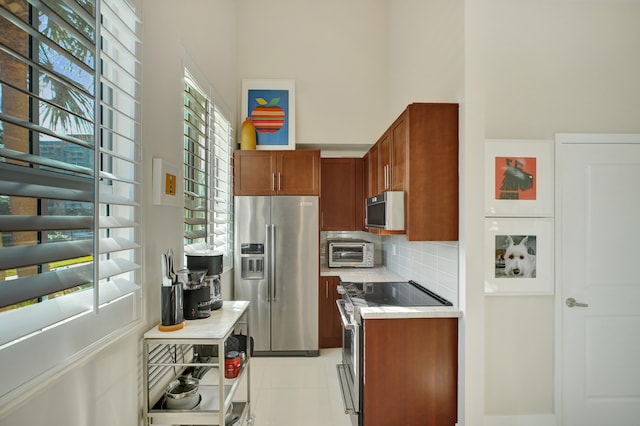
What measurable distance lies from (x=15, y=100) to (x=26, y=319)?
2.03 feet

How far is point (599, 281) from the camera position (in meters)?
2.20

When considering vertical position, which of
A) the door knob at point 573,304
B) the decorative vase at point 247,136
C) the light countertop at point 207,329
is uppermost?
the decorative vase at point 247,136

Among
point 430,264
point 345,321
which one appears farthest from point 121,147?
point 430,264

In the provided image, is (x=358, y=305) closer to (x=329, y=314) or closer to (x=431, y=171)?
(x=431, y=171)

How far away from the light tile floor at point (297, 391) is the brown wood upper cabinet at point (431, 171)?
1.58 metres

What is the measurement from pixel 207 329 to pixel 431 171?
162 centimetres

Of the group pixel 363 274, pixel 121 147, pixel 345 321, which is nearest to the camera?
pixel 121 147

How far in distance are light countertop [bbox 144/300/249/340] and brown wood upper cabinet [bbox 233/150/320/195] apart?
1.84 m

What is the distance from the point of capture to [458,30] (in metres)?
1.99

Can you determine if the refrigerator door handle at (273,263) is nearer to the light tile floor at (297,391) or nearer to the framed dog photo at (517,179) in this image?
the light tile floor at (297,391)

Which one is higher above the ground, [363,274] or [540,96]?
[540,96]

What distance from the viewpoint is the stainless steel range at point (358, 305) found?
2.09m

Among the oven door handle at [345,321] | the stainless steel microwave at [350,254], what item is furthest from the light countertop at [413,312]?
the stainless steel microwave at [350,254]

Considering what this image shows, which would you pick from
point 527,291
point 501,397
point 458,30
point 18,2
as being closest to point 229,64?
point 458,30
